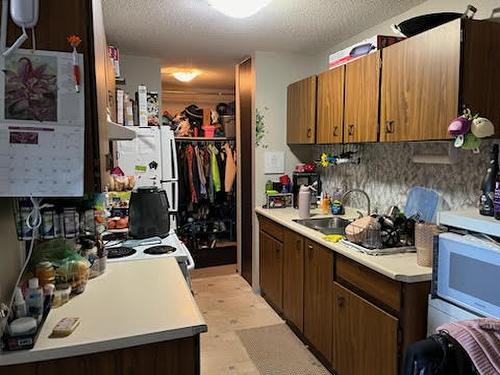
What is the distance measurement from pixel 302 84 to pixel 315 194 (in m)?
1.02

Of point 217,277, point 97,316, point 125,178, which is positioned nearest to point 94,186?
point 97,316

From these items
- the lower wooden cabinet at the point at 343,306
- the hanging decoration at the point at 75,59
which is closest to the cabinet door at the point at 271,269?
the lower wooden cabinet at the point at 343,306

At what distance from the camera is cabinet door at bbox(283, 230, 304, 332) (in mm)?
2725

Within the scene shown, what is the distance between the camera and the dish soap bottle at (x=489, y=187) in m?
1.67

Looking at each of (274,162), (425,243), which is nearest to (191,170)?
(274,162)

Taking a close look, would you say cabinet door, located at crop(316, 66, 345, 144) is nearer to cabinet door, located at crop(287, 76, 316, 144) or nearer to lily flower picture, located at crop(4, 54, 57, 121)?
cabinet door, located at crop(287, 76, 316, 144)

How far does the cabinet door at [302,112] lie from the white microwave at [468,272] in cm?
168

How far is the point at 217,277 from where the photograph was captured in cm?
428

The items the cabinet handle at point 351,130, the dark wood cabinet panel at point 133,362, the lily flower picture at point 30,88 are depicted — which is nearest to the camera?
the lily flower picture at point 30,88

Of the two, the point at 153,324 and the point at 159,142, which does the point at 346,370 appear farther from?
the point at 159,142

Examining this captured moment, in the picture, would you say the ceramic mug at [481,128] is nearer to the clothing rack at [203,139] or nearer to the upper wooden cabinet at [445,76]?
the upper wooden cabinet at [445,76]

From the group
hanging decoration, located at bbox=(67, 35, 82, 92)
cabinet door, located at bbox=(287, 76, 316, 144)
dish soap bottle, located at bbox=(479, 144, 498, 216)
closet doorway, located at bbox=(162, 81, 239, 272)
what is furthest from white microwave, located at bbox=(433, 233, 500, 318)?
closet doorway, located at bbox=(162, 81, 239, 272)

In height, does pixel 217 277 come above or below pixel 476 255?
below

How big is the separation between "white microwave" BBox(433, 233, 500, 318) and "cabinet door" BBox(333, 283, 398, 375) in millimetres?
305
